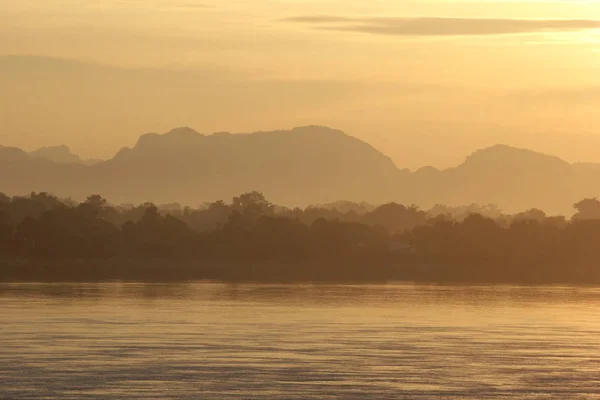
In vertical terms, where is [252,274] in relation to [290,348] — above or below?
above

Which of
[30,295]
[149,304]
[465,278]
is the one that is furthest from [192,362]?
[465,278]

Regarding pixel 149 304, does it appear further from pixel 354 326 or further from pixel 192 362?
pixel 192 362

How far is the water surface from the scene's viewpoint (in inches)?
1810

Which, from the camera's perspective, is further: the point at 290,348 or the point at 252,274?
the point at 252,274

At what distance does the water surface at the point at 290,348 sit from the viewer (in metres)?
46.0

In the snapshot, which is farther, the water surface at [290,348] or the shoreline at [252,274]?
the shoreline at [252,274]

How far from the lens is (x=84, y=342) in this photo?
5941 centimetres

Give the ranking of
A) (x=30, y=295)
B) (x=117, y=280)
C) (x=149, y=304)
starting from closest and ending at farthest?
(x=149, y=304) < (x=30, y=295) < (x=117, y=280)

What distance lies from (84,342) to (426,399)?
20660 millimetres

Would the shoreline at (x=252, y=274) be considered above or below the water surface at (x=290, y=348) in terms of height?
above

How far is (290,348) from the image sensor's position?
5859cm

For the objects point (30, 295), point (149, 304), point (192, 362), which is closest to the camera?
point (192, 362)

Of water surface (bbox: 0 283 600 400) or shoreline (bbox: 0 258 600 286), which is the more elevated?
shoreline (bbox: 0 258 600 286)

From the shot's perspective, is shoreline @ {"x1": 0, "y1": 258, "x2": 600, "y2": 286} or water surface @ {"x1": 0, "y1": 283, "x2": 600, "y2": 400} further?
shoreline @ {"x1": 0, "y1": 258, "x2": 600, "y2": 286}
